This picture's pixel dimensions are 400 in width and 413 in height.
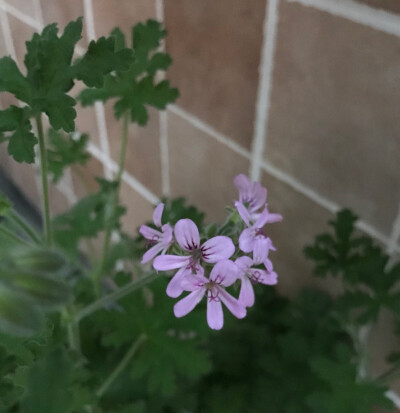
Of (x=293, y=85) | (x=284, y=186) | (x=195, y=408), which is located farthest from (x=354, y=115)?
(x=195, y=408)

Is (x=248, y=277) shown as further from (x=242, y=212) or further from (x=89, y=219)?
(x=89, y=219)

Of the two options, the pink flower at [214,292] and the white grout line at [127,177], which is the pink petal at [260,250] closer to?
the pink flower at [214,292]

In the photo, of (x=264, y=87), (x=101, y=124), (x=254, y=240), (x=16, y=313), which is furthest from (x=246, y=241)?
(x=101, y=124)

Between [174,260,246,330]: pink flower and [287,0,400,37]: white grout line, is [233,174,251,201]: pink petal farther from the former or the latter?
[287,0,400,37]: white grout line

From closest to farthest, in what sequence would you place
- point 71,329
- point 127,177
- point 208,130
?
point 71,329 < point 208,130 < point 127,177

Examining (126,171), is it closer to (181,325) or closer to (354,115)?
(181,325)

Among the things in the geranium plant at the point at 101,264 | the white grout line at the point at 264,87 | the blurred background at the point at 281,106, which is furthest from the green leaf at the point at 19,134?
the white grout line at the point at 264,87
